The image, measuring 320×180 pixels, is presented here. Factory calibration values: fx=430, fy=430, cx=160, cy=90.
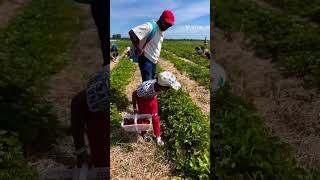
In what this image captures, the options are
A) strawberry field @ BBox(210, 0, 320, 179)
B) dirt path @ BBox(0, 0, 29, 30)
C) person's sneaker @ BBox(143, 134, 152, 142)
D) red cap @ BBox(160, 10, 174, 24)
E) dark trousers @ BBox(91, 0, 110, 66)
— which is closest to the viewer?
dark trousers @ BBox(91, 0, 110, 66)

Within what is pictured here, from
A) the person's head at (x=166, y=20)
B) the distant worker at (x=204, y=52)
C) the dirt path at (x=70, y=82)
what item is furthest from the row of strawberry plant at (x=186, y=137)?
the distant worker at (x=204, y=52)

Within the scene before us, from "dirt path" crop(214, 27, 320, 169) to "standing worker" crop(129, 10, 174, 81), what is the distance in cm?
136

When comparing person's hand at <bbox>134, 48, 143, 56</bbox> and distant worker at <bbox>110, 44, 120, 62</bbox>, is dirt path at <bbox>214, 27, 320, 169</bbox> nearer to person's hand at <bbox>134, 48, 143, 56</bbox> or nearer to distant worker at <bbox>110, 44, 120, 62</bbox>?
person's hand at <bbox>134, 48, 143, 56</bbox>

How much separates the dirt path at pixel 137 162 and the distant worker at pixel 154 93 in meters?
0.14

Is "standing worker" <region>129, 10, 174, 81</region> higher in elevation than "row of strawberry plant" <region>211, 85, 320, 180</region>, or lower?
higher

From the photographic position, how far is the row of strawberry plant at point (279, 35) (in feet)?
24.8

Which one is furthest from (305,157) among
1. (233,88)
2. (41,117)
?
(41,117)

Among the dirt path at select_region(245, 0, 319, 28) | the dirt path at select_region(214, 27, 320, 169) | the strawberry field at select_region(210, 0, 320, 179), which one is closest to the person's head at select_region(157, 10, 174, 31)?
the strawberry field at select_region(210, 0, 320, 179)

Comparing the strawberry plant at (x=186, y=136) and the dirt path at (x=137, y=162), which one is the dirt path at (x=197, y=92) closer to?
the strawberry plant at (x=186, y=136)

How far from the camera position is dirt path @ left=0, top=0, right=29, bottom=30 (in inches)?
381

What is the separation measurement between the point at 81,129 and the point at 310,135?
268 centimetres

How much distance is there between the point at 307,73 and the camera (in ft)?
23.9

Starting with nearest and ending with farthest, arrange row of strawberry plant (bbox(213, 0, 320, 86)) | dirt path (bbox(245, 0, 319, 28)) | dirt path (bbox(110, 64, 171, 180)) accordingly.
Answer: dirt path (bbox(110, 64, 171, 180)), row of strawberry plant (bbox(213, 0, 320, 86)), dirt path (bbox(245, 0, 319, 28))

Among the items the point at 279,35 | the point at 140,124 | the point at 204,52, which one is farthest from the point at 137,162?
the point at 204,52
